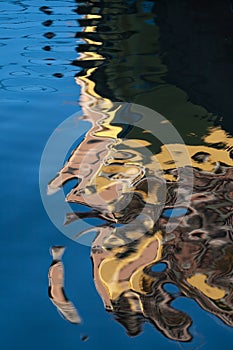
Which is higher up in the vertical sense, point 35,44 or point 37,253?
point 37,253

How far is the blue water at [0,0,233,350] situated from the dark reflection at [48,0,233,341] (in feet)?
0.15

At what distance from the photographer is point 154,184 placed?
9.80ft

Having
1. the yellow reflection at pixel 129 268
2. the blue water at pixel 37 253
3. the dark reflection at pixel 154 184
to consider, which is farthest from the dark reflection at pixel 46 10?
the yellow reflection at pixel 129 268

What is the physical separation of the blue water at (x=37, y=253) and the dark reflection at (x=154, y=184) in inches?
1.8

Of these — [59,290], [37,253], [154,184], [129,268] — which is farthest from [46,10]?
[59,290]

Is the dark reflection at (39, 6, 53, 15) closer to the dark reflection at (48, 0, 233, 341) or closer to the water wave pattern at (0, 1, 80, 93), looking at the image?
the water wave pattern at (0, 1, 80, 93)

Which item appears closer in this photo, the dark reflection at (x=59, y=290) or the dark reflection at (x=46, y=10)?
the dark reflection at (x=59, y=290)

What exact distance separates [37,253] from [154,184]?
75 centimetres

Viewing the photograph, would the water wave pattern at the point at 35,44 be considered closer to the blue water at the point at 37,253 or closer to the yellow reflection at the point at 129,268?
the blue water at the point at 37,253

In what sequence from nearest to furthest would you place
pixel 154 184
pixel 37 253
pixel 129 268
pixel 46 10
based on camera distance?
pixel 129 268 → pixel 37 253 → pixel 154 184 → pixel 46 10

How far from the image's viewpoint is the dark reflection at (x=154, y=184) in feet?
7.19

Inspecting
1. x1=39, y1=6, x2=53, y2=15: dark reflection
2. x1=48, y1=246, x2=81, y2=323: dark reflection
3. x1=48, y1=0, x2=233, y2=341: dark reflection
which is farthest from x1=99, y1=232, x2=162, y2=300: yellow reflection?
x1=39, y1=6, x2=53, y2=15: dark reflection

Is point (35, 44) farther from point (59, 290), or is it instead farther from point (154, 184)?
point (59, 290)

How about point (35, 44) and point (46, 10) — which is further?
point (46, 10)
